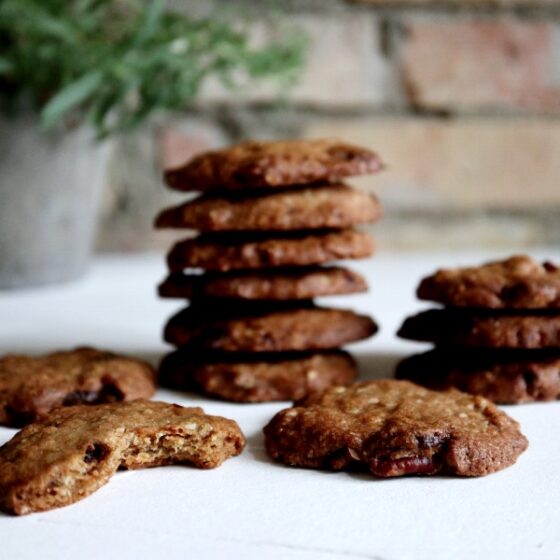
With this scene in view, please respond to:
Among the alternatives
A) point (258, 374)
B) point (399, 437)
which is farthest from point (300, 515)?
point (258, 374)

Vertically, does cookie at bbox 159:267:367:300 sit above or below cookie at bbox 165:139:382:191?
below

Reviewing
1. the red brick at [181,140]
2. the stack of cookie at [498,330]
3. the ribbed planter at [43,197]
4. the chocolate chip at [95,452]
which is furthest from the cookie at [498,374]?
the red brick at [181,140]

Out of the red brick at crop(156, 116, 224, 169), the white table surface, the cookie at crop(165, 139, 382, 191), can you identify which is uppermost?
the red brick at crop(156, 116, 224, 169)

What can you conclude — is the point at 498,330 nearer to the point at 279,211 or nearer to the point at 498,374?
the point at 498,374

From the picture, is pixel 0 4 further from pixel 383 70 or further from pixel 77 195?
pixel 383 70

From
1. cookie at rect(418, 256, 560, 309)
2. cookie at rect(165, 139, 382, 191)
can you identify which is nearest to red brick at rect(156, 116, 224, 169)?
cookie at rect(165, 139, 382, 191)

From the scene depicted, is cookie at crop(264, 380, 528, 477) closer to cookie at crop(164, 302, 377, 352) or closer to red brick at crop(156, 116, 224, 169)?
cookie at crop(164, 302, 377, 352)

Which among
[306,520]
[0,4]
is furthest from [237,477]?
[0,4]
